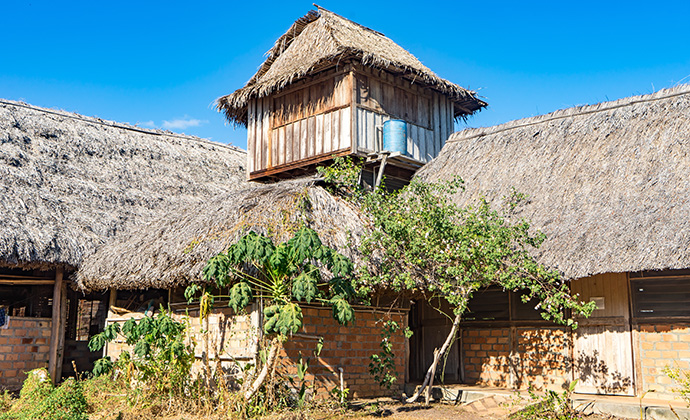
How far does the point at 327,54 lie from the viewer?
12203mm

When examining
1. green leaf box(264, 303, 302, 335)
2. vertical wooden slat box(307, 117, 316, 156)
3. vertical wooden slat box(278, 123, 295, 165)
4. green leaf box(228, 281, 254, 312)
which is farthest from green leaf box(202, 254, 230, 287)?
vertical wooden slat box(278, 123, 295, 165)

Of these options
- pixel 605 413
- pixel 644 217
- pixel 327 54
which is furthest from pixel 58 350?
pixel 644 217

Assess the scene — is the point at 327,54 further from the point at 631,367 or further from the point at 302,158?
the point at 631,367

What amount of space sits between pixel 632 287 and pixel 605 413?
6.74ft

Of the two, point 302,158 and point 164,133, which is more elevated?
point 164,133

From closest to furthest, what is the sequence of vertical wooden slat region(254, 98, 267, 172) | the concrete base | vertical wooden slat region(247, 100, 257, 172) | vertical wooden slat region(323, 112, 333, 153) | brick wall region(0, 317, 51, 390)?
1. the concrete base
2. brick wall region(0, 317, 51, 390)
3. vertical wooden slat region(323, 112, 333, 153)
4. vertical wooden slat region(254, 98, 267, 172)
5. vertical wooden slat region(247, 100, 257, 172)

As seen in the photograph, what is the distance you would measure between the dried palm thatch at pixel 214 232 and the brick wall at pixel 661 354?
407 centimetres

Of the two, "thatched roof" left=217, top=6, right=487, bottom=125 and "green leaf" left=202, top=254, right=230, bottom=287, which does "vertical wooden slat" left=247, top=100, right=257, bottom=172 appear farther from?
"green leaf" left=202, top=254, right=230, bottom=287

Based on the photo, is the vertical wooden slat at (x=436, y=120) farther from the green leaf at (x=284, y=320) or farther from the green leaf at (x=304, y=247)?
the green leaf at (x=284, y=320)

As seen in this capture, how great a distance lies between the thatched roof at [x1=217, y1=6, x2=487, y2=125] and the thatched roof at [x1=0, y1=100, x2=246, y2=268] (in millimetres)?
1921

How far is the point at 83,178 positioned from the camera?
13.0 meters

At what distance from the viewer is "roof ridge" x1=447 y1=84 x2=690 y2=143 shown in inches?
443

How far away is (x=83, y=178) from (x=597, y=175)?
915 cm

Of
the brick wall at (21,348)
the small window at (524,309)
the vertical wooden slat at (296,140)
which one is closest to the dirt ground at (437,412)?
the small window at (524,309)
